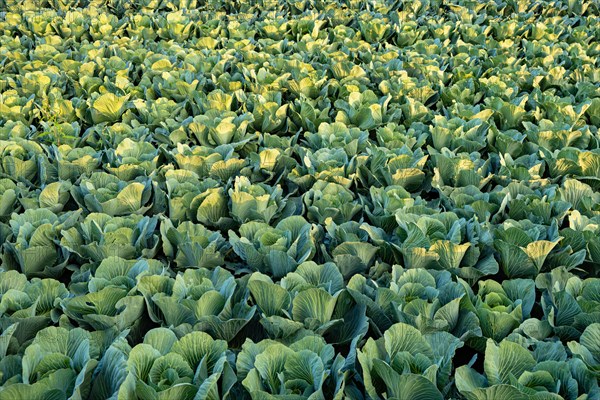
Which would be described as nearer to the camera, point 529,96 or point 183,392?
point 183,392

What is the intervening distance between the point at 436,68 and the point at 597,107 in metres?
1.33

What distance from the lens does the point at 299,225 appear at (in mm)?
2830

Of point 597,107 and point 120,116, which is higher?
point 597,107

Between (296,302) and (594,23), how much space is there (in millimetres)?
6157

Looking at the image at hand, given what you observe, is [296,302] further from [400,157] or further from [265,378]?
[400,157]

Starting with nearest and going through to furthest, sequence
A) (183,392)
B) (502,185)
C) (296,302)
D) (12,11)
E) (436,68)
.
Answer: (183,392), (296,302), (502,185), (436,68), (12,11)

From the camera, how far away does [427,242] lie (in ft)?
8.74

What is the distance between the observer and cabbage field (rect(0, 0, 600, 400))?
6.56 feet

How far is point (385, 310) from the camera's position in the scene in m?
2.33

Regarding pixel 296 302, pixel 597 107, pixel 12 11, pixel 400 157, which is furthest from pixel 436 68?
pixel 12 11

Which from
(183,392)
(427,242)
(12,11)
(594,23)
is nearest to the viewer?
(183,392)

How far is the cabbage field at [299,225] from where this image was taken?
6.56 feet

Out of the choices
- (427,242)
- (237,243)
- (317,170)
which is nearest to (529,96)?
(317,170)

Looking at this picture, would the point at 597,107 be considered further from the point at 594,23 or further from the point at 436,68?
the point at 594,23
